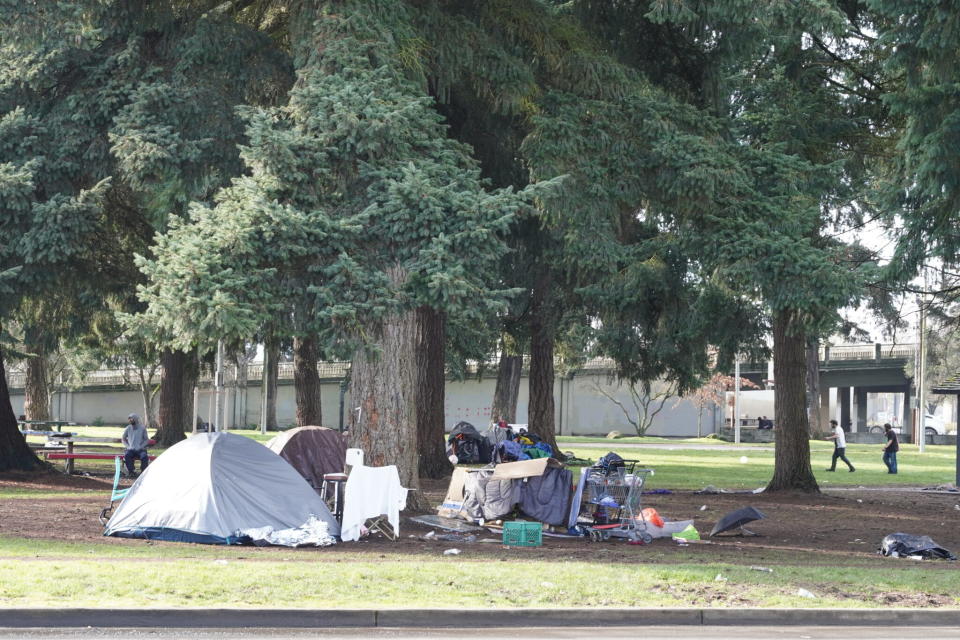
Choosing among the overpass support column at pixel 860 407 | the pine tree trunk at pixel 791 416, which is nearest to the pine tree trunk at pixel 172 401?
the pine tree trunk at pixel 791 416

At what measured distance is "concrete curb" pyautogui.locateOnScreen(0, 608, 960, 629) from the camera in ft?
27.7

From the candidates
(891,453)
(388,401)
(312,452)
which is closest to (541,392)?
(891,453)

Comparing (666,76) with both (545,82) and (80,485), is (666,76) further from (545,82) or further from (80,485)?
(80,485)

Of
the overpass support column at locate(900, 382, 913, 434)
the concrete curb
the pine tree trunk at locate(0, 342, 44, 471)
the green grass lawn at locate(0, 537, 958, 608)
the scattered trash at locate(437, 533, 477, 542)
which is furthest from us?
the overpass support column at locate(900, 382, 913, 434)

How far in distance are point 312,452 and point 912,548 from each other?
11.8 m

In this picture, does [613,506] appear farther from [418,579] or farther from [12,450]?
[12,450]

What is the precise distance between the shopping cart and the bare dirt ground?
200 millimetres

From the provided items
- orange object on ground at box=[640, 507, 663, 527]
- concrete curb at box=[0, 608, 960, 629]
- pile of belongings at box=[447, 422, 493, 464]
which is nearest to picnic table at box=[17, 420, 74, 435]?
pile of belongings at box=[447, 422, 493, 464]

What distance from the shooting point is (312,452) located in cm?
2206

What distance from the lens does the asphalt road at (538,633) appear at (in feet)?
26.9

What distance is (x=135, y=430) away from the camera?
2472 cm

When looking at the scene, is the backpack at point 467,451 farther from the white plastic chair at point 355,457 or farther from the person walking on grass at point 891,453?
the white plastic chair at point 355,457

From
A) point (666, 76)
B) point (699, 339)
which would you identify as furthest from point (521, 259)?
point (666, 76)

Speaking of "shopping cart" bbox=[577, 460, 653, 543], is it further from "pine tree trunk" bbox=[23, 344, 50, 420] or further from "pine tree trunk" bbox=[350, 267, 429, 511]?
"pine tree trunk" bbox=[23, 344, 50, 420]
